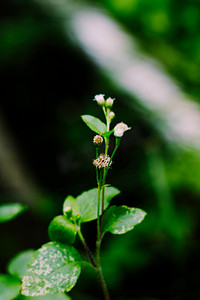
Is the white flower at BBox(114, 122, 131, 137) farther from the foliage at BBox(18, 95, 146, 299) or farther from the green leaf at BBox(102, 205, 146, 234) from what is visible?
the green leaf at BBox(102, 205, 146, 234)

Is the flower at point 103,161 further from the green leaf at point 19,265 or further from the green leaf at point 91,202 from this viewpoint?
the green leaf at point 19,265

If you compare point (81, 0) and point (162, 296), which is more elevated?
point (81, 0)

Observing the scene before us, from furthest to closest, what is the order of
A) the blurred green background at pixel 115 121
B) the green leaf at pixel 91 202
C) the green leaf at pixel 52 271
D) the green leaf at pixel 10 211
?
the blurred green background at pixel 115 121 < the green leaf at pixel 10 211 < the green leaf at pixel 91 202 < the green leaf at pixel 52 271

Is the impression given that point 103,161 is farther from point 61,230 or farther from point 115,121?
point 115,121

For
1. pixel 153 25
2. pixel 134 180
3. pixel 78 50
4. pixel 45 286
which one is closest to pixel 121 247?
pixel 134 180

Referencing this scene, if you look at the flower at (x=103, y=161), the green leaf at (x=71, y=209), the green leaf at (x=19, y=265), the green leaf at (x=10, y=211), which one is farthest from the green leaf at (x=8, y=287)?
the flower at (x=103, y=161)

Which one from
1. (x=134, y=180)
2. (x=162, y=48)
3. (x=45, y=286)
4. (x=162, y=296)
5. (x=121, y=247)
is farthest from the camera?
(x=162, y=48)

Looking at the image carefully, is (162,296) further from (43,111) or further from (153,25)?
(153,25)
